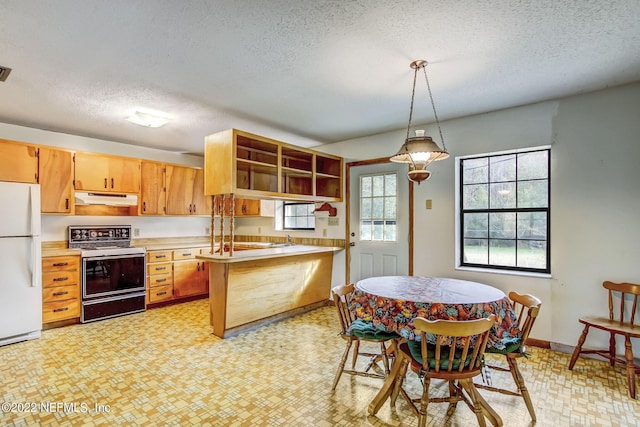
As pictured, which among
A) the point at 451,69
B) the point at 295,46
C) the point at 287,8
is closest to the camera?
the point at 287,8

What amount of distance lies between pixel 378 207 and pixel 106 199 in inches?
144

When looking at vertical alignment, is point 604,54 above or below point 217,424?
above

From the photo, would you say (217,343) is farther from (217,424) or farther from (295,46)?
(295,46)

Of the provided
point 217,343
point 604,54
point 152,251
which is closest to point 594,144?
point 604,54

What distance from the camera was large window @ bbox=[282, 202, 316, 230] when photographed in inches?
206

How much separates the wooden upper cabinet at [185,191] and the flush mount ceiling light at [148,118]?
147cm

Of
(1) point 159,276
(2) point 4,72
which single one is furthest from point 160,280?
(2) point 4,72

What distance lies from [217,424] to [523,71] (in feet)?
Result: 11.0

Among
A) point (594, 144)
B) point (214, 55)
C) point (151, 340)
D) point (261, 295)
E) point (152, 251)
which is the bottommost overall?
point (151, 340)

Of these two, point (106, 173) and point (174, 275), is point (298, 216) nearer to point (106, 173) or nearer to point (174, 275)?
point (174, 275)

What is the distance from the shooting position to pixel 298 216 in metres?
5.43

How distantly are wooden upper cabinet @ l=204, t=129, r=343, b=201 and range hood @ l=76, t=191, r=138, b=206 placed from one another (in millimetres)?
1743

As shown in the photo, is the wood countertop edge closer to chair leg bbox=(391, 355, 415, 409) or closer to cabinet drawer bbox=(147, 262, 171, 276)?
cabinet drawer bbox=(147, 262, 171, 276)

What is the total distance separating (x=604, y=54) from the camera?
227cm
